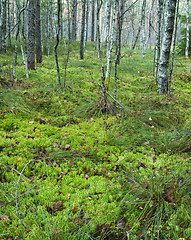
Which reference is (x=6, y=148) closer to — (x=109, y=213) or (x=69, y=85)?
(x=109, y=213)

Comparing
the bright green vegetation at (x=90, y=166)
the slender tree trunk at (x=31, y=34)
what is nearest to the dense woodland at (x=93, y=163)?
the bright green vegetation at (x=90, y=166)

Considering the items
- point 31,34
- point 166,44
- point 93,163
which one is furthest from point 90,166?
point 31,34

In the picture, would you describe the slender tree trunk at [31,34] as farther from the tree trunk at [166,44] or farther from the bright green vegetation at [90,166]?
the tree trunk at [166,44]

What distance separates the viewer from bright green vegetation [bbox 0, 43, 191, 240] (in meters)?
2.01

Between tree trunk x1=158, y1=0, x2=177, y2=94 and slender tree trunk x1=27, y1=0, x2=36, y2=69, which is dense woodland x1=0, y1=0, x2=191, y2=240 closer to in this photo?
tree trunk x1=158, y1=0, x2=177, y2=94

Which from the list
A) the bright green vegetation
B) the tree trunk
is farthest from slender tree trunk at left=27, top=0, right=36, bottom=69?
the tree trunk

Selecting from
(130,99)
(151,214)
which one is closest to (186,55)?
(130,99)

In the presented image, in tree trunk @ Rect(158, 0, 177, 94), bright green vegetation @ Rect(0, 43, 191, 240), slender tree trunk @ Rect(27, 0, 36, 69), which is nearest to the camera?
bright green vegetation @ Rect(0, 43, 191, 240)

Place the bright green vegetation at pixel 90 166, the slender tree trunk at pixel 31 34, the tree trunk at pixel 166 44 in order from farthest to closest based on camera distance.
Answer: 1. the slender tree trunk at pixel 31 34
2. the tree trunk at pixel 166 44
3. the bright green vegetation at pixel 90 166

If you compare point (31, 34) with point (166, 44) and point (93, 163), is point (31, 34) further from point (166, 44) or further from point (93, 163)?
point (93, 163)

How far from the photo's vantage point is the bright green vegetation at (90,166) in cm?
201

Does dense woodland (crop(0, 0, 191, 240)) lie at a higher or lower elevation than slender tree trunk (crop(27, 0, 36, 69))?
lower

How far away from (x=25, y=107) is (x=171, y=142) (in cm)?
427

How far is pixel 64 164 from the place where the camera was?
3.26m
